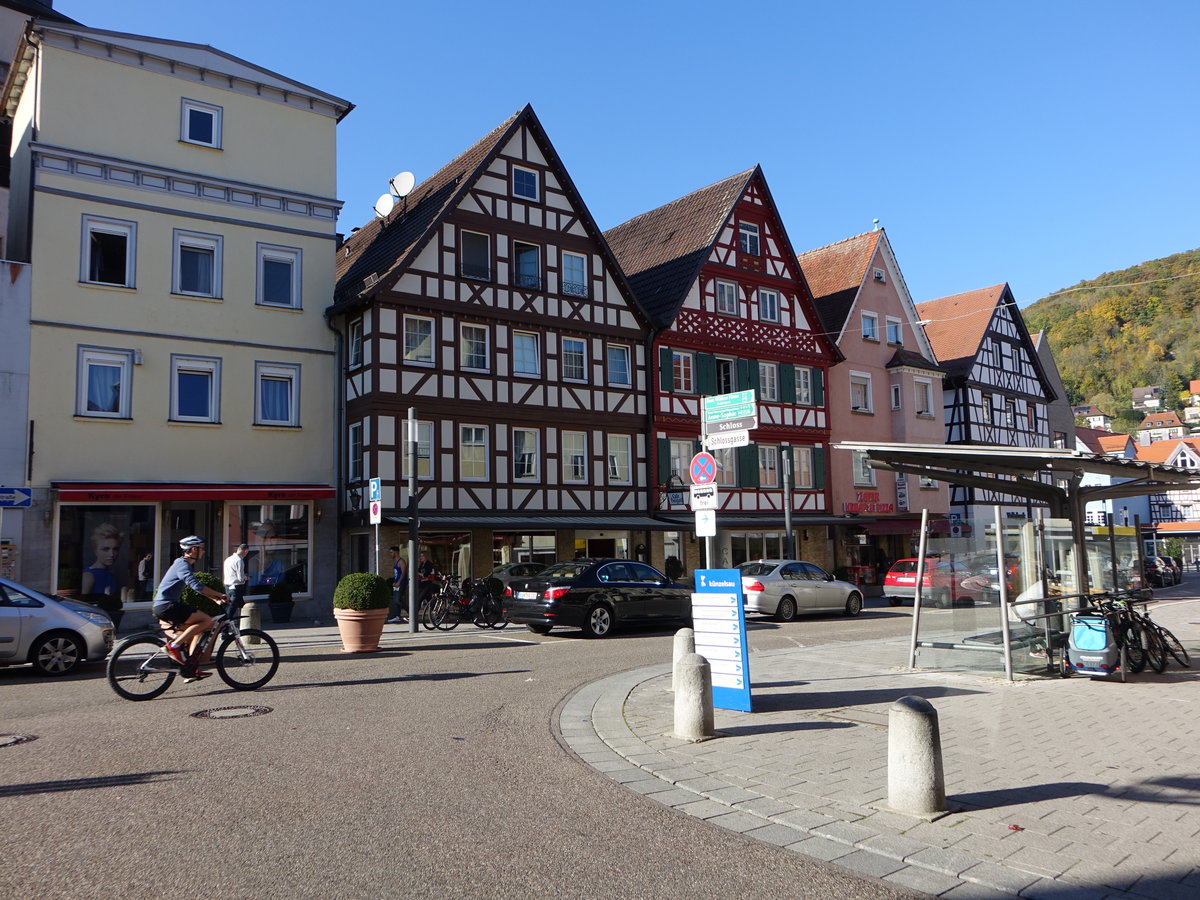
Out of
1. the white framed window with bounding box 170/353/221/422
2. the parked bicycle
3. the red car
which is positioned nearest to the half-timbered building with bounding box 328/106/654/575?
the white framed window with bounding box 170/353/221/422

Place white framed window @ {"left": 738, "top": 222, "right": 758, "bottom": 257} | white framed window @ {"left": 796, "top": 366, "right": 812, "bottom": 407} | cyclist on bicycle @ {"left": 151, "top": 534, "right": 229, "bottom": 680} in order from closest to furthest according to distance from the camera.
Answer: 1. cyclist on bicycle @ {"left": 151, "top": 534, "right": 229, "bottom": 680}
2. white framed window @ {"left": 738, "top": 222, "right": 758, "bottom": 257}
3. white framed window @ {"left": 796, "top": 366, "right": 812, "bottom": 407}

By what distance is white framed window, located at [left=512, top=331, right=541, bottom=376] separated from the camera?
29.6 metres

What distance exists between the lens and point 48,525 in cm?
2216

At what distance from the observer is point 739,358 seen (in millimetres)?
35562

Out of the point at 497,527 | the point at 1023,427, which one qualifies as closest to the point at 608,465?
the point at 497,527

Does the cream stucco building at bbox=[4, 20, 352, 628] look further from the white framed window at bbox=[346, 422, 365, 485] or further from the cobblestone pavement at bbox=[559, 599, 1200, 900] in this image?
the cobblestone pavement at bbox=[559, 599, 1200, 900]

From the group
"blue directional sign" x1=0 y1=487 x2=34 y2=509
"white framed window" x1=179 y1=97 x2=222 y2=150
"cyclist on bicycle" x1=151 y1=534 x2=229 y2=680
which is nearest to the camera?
"cyclist on bicycle" x1=151 y1=534 x2=229 y2=680

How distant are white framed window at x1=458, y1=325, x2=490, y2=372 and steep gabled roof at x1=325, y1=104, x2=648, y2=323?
2.69m

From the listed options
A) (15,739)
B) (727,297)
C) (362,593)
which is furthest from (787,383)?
(15,739)

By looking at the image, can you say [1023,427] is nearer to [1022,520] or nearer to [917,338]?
[917,338]

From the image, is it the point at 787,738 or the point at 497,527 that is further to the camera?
the point at 497,527

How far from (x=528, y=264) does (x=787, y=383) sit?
38.7ft

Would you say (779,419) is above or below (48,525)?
above

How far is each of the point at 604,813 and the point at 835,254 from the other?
4070cm
